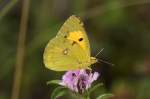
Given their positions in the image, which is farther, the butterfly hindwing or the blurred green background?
the blurred green background

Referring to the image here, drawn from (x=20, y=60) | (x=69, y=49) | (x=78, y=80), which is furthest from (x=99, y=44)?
→ (x=78, y=80)

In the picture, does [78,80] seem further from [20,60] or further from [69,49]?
[20,60]

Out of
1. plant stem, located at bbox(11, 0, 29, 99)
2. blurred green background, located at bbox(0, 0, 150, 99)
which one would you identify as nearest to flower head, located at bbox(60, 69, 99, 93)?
plant stem, located at bbox(11, 0, 29, 99)

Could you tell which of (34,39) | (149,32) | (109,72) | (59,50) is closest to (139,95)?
(109,72)

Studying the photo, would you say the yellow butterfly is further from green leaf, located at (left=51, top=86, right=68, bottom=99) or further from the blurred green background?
the blurred green background

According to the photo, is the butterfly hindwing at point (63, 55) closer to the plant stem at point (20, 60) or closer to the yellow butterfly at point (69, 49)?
the yellow butterfly at point (69, 49)

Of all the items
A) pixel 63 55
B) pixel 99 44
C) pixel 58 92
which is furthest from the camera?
pixel 99 44
